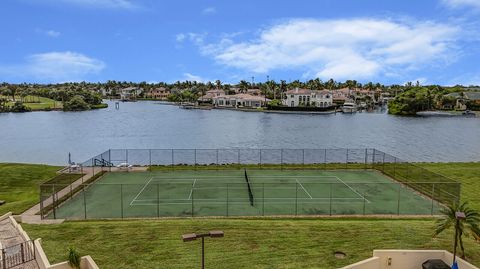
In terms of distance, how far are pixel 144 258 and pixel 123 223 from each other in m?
5.22

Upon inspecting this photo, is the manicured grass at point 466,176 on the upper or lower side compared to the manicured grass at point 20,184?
upper

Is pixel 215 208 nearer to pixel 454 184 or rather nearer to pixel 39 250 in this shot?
pixel 39 250

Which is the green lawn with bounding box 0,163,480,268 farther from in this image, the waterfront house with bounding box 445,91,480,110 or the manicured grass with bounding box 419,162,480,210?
the waterfront house with bounding box 445,91,480,110

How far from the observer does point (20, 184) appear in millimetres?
33344

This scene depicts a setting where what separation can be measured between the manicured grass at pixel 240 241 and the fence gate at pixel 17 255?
69 cm

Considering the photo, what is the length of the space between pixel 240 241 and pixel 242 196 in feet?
33.5

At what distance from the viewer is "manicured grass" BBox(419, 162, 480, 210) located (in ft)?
94.6

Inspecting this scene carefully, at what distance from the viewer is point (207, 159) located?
5159 cm

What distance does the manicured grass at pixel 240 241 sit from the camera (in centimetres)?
1672

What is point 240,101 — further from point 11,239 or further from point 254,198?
point 11,239

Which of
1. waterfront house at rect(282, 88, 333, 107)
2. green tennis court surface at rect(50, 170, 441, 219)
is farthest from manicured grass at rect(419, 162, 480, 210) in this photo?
waterfront house at rect(282, 88, 333, 107)

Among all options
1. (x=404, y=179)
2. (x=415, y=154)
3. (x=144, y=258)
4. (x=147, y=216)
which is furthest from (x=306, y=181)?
(x=415, y=154)

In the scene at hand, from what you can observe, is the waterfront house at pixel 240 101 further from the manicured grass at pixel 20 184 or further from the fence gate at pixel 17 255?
the fence gate at pixel 17 255

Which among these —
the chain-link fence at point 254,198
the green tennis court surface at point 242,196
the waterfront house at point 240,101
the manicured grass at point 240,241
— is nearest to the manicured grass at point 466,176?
the chain-link fence at point 254,198
